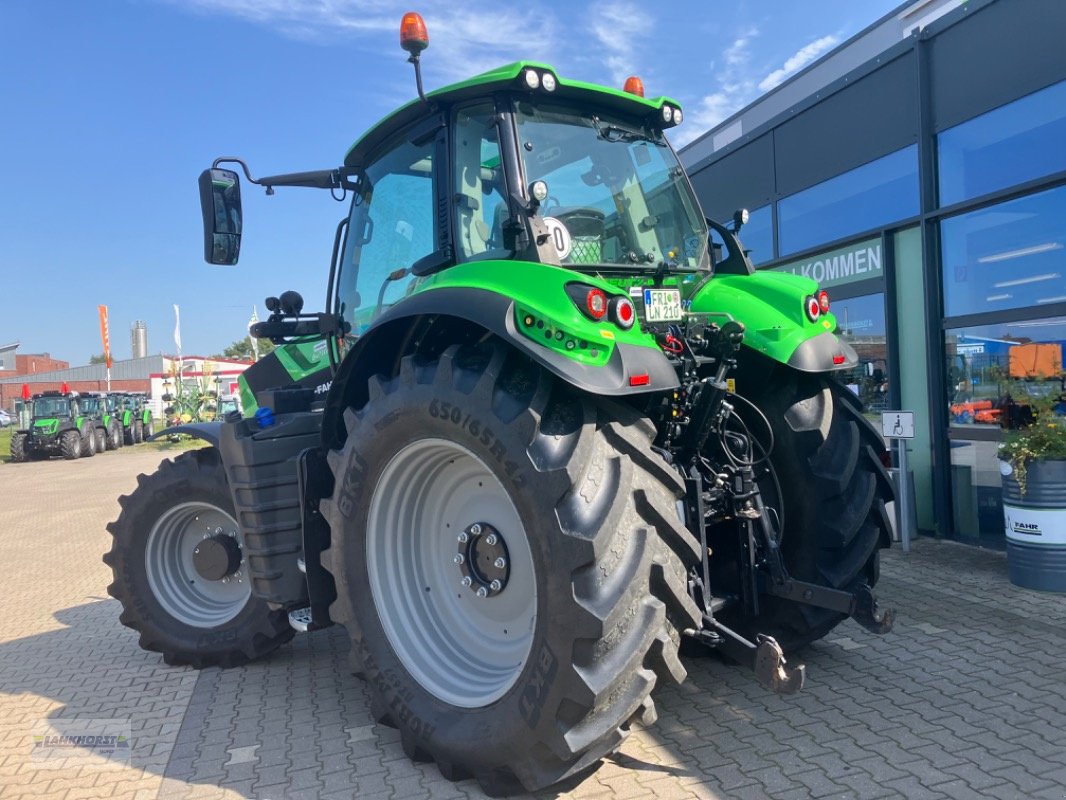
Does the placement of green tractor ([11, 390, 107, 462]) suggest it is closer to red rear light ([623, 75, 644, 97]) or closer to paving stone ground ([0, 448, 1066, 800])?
paving stone ground ([0, 448, 1066, 800])

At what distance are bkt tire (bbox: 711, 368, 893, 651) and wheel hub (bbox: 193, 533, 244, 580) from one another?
274 cm

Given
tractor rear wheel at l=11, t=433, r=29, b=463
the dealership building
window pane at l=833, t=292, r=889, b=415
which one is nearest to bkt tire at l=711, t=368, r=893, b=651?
the dealership building

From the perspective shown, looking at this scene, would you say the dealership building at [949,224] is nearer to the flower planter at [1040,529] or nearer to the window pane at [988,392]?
the window pane at [988,392]

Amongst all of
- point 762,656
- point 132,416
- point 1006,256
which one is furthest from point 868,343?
point 132,416

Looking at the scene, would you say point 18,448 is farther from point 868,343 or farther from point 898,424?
point 898,424

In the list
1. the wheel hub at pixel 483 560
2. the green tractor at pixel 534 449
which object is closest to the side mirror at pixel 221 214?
the green tractor at pixel 534 449

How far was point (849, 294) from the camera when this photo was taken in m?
7.60

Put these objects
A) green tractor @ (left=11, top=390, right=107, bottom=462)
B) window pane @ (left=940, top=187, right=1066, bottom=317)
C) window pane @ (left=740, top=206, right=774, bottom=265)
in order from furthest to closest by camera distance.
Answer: green tractor @ (left=11, top=390, right=107, bottom=462) → window pane @ (left=740, top=206, right=774, bottom=265) → window pane @ (left=940, top=187, right=1066, bottom=317)

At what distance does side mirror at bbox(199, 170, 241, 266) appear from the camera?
4000 mm

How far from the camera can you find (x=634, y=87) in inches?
159

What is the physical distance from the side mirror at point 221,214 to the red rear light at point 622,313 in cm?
225

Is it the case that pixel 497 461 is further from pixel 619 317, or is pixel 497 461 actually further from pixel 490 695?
pixel 490 695

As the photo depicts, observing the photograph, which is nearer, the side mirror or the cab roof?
the cab roof

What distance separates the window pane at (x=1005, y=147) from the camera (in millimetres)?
5660
